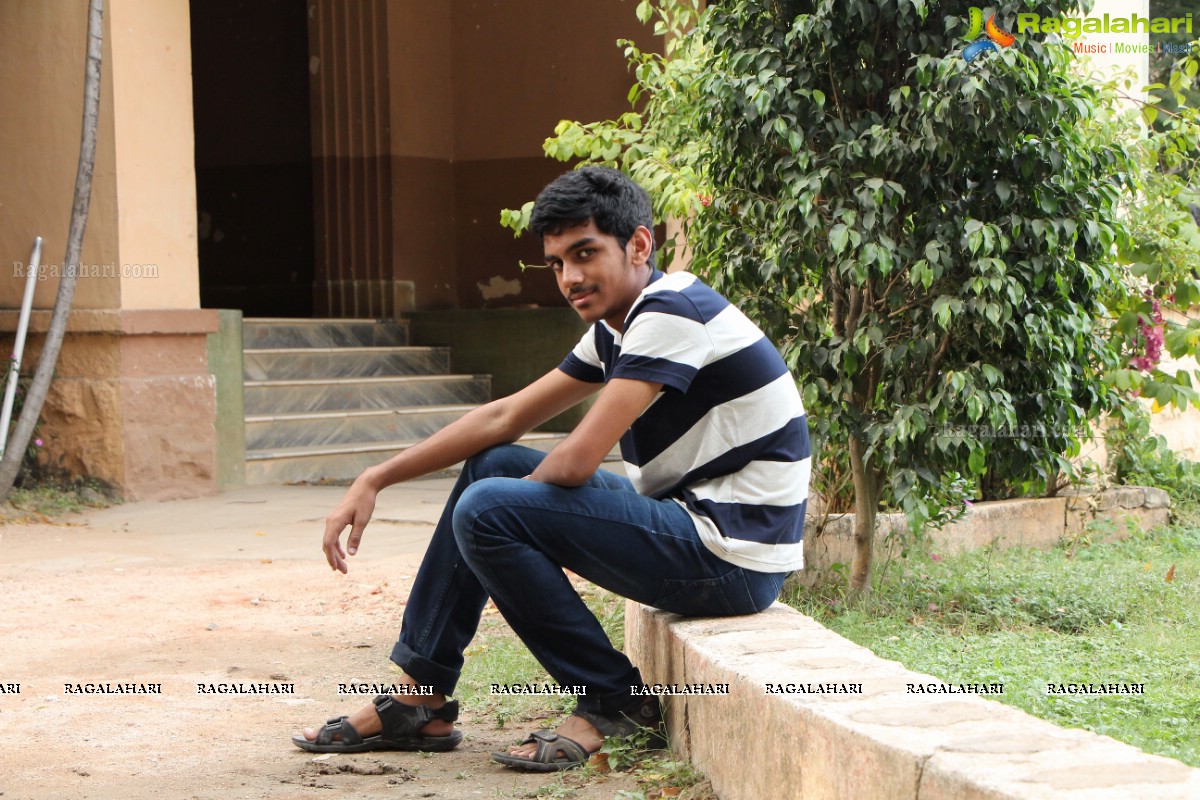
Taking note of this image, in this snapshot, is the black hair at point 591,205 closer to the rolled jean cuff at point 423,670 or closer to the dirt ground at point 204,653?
the rolled jean cuff at point 423,670

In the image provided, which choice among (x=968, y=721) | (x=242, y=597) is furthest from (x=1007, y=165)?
(x=242, y=597)

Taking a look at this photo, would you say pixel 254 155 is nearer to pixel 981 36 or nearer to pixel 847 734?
pixel 981 36

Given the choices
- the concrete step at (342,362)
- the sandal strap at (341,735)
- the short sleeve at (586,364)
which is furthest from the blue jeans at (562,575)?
the concrete step at (342,362)

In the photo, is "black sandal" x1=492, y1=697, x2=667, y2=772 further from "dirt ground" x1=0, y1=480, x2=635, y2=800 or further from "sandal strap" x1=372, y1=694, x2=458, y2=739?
"sandal strap" x1=372, y1=694, x2=458, y2=739

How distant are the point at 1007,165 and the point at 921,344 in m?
0.61

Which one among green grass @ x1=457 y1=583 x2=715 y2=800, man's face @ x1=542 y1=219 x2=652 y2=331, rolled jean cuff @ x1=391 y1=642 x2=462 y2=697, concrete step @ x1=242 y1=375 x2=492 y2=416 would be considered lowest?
green grass @ x1=457 y1=583 x2=715 y2=800

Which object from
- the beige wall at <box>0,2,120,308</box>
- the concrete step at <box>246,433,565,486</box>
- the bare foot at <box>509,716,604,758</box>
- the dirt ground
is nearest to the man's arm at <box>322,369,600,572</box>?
the dirt ground

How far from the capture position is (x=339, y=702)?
3693 mm

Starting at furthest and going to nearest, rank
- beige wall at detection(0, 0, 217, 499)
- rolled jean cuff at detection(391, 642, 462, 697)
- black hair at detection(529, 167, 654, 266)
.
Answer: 1. beige wall at detection(0, 0, 217, 499)
2. rolled jean cuff at detection(391, 642, 462, 697)
3. black hair at detection(529, 167, 654, 266)

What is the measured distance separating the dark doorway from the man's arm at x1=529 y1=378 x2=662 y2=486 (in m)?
8.51

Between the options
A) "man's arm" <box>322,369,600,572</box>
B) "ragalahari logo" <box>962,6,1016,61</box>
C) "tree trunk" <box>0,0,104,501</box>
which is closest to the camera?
"man's arm" <box>322,369,600,572</box>

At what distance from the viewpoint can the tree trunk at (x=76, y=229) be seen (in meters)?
6.84

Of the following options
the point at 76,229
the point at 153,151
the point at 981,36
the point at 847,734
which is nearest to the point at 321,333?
the point at 153,151

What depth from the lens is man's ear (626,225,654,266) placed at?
305cm
